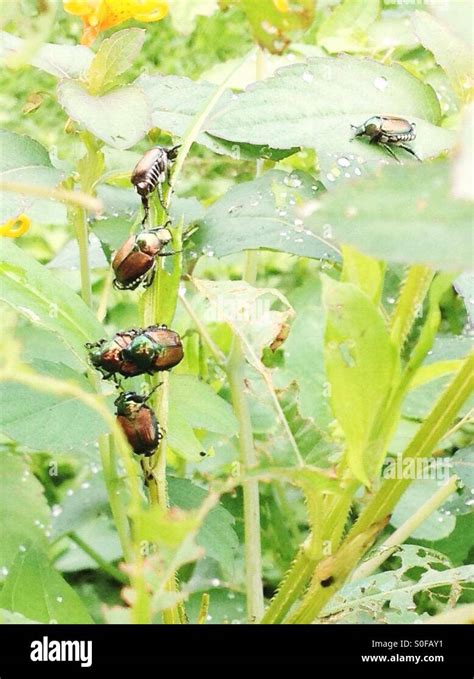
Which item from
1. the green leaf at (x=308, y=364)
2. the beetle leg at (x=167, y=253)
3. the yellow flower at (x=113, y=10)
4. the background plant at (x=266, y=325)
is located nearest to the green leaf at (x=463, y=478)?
the background plant at (x=266, y=325)

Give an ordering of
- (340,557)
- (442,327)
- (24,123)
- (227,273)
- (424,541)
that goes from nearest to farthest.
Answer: (340,557) < (424,541) < (442,327) < (227,273) < (24,123)

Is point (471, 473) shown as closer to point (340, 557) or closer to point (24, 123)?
point (340, 557)

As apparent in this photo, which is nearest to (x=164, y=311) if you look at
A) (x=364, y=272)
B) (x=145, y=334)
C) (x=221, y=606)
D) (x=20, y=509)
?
(x=145, y=334)

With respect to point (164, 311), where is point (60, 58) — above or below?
above

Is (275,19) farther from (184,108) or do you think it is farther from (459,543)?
(459,543)

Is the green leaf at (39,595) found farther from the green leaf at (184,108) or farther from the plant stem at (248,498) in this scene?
the green leaf at (184,108)

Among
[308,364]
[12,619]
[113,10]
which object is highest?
[113,10]
